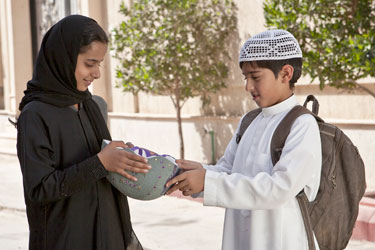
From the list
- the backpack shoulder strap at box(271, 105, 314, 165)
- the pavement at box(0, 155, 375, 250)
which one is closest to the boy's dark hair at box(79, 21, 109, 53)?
the backpack shoulder strap at box(271, 105, 314, 165)

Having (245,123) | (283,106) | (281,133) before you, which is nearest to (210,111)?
(245,123)

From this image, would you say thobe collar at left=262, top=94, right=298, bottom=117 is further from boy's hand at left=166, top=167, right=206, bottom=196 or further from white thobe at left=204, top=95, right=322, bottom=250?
boy's hand at left=166, top=167, right=206, bottom=196

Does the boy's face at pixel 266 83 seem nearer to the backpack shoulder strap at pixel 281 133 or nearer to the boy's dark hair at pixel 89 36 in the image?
the backpack shoulder strap at pixel 281 133

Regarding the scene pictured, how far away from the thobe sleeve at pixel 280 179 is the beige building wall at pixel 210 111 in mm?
4632

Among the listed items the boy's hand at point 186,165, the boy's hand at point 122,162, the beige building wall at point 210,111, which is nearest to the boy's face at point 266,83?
the boy's hand at point 186,165

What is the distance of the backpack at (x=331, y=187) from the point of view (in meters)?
2.13

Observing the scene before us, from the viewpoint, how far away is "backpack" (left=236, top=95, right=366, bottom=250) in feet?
6.99

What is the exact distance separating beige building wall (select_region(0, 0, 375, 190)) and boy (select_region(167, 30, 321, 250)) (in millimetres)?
4479

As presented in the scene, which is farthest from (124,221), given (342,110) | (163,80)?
(163,80)

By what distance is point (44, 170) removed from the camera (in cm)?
205

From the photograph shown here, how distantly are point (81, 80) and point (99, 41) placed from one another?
17 cm

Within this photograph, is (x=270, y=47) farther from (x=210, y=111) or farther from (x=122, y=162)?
(x=210, y=111)

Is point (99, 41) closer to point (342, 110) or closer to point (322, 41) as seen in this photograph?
point (322, 41)

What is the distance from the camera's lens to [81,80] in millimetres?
2242
